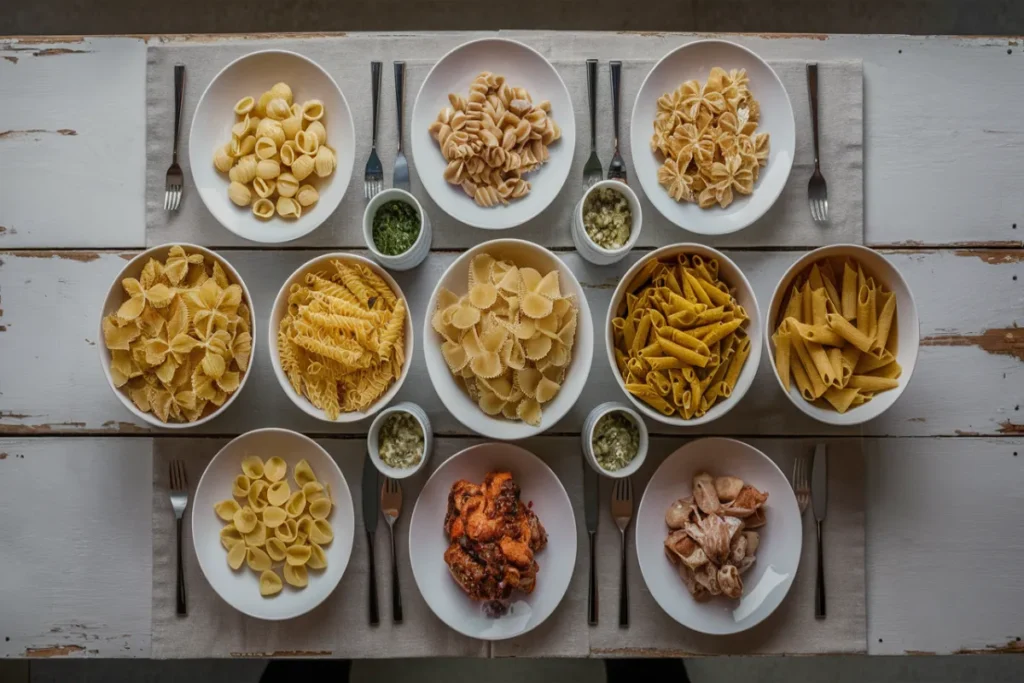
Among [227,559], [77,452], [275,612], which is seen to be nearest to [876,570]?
[275,612]

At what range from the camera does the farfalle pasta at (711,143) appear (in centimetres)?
163

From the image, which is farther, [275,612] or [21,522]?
[21,522]

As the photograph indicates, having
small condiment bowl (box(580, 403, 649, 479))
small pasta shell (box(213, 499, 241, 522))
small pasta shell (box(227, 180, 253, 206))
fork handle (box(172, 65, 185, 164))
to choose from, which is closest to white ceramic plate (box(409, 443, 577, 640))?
small condiment bowl (box(580, 403, 649, 479))

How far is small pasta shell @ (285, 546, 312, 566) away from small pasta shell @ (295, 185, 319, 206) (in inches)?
31.5

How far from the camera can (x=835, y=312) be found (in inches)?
61.5

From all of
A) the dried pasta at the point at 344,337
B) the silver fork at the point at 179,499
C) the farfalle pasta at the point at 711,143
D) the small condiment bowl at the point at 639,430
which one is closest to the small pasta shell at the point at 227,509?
the silver fork at the point at 179,499

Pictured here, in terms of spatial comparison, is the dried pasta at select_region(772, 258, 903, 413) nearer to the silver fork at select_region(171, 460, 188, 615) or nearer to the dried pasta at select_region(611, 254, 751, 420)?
the dried pasta at select_region(611, 254, 751, 420)

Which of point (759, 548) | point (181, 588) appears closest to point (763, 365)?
point (759, 548)

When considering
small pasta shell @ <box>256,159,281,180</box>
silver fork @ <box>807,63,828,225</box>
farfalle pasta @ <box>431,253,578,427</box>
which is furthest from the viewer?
silver fork @ <box>807,63,828,225</box>

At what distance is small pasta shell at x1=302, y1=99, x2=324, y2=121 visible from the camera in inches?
65.3

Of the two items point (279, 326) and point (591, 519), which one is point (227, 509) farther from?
point (591, 519)

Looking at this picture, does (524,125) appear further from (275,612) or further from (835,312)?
(275,612)

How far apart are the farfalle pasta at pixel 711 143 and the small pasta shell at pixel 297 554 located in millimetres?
1195

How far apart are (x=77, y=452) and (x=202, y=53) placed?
1045mm
